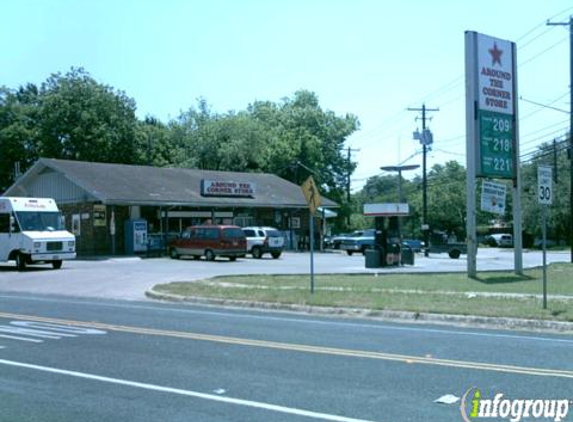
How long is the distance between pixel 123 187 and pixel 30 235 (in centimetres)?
1222

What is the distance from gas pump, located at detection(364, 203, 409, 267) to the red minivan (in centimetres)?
756

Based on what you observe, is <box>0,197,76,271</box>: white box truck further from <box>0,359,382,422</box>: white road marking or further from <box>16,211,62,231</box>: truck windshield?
<box>0,359,382,422</box>: white road marking

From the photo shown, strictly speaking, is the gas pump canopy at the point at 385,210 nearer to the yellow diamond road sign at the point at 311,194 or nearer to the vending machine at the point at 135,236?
the yellow diamond road sign at the point at 311,194

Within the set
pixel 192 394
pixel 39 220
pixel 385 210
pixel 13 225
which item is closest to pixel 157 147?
pixel 39 220

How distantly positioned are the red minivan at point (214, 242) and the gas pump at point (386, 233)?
7561mm

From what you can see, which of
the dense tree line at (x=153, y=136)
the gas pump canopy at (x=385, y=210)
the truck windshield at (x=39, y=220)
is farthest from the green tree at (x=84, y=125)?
the gas pump canopy at (x=385, y=210)

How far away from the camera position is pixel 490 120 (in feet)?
78.0

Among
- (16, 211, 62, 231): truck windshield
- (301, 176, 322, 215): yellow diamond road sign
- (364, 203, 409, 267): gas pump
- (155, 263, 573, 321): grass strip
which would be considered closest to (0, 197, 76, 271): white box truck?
(16, 211, 62, 231): truck windshield

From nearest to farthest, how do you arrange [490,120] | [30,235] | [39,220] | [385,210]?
[490,120] → [30,235] → [39,220] → [385,210]

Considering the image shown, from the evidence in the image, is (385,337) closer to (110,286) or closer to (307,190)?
(307,190)

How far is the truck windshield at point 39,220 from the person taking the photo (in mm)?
28797

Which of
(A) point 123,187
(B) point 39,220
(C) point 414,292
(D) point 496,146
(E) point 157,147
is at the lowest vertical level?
(C) point 414,292

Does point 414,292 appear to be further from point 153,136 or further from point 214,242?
point 153,136

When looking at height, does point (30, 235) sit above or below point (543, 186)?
below
